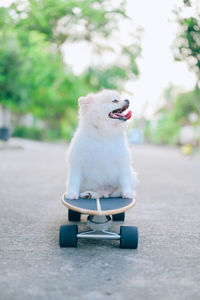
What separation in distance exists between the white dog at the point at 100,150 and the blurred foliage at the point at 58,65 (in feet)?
38.1

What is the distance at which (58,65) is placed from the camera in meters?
23.1

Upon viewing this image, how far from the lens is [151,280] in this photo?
258 centimetres

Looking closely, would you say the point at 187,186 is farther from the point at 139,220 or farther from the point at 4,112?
the point at 4,112

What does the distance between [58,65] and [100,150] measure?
20.5 m

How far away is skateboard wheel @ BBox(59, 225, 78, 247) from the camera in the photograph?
10.4ft

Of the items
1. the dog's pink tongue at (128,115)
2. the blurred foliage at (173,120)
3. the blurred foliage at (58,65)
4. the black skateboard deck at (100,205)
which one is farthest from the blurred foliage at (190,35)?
the blurred foliage at (173,120)

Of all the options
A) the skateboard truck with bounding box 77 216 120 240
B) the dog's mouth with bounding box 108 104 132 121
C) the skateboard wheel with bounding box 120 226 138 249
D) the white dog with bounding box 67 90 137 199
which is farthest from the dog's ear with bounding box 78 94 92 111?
the skateboard wheel with bounding box 120 226 138 249

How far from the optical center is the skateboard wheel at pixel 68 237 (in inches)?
125

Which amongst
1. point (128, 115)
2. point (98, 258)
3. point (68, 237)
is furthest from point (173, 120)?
point (98, 258)

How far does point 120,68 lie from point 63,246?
74.1 feet

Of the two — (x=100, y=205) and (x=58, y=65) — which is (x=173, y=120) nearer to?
(x=58, y=65)

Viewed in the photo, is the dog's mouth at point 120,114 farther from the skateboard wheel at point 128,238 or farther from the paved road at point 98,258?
the paved road at point 98,258

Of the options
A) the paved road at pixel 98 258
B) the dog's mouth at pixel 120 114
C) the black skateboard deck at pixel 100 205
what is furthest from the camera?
the dog's mouth at pixel 120 114

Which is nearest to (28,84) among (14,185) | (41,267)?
(14,185)
